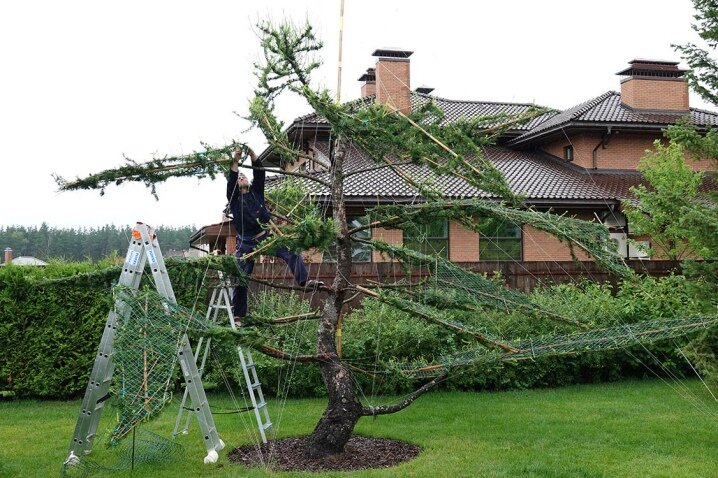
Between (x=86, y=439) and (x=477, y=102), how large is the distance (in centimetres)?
2498

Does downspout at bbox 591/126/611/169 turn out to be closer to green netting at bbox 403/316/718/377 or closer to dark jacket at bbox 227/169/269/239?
green netting at bbox 403/316/718/377

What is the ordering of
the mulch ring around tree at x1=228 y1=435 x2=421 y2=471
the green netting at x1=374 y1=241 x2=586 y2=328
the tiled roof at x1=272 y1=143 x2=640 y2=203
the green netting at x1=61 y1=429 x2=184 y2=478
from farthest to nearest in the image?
the tiled roof at x1=272 y1=143 x2=640 y2=203, the green netting at x1=374 y1=241 x2=586 y2=328, the mulch ring around tree at x1=228 y1=435 x2=421 y2=471, the green netting at x1=61 y1=429 x2=184 y2=478

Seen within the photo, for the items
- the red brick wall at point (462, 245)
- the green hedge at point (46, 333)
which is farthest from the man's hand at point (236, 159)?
the red brick wall at point (462, 245)

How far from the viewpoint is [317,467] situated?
681cm

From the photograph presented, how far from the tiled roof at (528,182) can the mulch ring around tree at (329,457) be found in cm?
1111

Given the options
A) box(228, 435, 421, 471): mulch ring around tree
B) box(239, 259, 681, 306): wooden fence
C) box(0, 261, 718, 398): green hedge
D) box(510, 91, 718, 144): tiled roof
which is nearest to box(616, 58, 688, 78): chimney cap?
box(510, 91, 718, 144): tiled roof

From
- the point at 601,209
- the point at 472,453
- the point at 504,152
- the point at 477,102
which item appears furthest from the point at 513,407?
the point at 477,102

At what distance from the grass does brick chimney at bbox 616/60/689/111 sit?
17.0m

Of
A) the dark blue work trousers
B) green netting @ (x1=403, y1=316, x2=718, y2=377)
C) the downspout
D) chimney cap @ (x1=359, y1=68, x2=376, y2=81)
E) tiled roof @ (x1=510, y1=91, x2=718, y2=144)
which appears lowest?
green netting @ (x1=403, y1=316, x2=718, y2=377)

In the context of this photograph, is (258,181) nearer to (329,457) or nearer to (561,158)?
(329,457)

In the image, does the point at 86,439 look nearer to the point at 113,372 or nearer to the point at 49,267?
the point at 113,372

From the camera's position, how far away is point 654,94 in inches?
1042

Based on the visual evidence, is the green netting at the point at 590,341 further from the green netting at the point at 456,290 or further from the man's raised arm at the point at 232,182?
the man's raised arm at the point at 232,182

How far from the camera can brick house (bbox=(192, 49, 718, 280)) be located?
21156 mm
